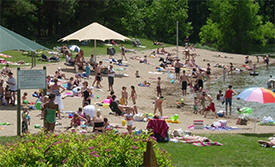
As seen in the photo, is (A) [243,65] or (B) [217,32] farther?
(B) [217,32]

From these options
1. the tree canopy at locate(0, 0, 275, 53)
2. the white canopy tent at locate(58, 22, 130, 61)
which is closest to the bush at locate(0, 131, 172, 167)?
the white canopy tent at locate(58, 22, 130, 61)

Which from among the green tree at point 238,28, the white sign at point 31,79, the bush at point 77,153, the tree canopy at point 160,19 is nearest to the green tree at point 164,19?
the tree canopy at point 160,19

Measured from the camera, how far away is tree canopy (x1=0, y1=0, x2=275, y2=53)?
4375cm

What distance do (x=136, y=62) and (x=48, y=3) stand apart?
1175cm

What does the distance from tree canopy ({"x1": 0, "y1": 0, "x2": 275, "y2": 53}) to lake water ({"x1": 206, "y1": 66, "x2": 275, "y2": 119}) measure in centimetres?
1722

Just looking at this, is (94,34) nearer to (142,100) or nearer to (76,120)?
(142,100)

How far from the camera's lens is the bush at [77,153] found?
7434 mm

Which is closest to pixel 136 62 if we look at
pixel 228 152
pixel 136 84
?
pixel 136 84

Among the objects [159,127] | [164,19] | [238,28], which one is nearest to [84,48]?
[164,19]

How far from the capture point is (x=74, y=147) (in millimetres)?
7562

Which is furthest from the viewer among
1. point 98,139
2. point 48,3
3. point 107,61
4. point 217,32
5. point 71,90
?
point 217,32

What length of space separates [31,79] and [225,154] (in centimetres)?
568

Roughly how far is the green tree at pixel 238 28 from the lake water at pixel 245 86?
54.5 feet

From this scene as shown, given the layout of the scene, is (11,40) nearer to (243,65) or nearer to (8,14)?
(8,14)
